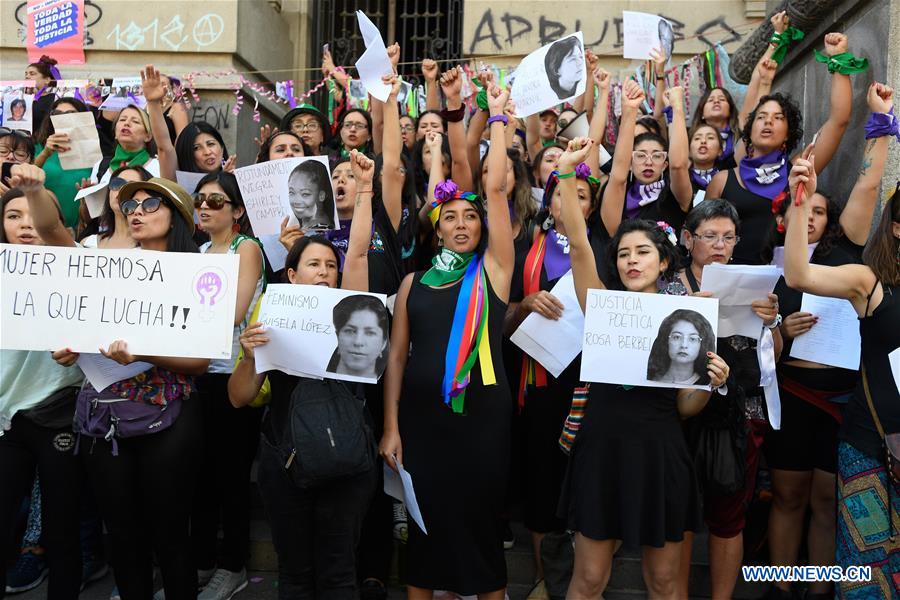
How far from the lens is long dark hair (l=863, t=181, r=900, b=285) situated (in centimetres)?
354

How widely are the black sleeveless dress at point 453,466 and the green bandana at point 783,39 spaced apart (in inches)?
124

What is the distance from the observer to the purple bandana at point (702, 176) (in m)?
5.18

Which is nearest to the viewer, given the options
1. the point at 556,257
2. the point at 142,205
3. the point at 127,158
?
the point at 142,205

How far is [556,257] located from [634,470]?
1372 mm

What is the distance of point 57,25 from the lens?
26.7 ft

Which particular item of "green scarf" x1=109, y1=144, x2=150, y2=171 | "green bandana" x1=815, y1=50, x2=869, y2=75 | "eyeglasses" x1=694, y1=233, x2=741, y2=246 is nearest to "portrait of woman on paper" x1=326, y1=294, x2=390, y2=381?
"eyeglasses" x1=694, y1=233, x2=741, y2=246

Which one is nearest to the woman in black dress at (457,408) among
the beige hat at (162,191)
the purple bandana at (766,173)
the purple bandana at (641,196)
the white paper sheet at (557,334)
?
the white paper sheet at (557,334)

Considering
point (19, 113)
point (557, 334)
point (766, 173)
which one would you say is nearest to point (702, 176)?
point (766, 173)

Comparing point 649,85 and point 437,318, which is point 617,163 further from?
point 649,85

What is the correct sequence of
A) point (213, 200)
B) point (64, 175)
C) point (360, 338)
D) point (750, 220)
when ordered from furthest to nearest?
point (64, 175)
point (750, 220)
point (213, 200)
point (360, 338)

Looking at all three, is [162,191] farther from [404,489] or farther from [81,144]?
[81,144]

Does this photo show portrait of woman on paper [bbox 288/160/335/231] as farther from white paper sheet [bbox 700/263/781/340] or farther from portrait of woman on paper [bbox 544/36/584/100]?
white paper sheet [bbox 700/263/781/340]

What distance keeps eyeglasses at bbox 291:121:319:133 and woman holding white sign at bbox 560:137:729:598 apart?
250cm

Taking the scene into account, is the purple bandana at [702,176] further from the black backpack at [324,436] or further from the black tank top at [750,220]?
the black backpack at [324,436]
